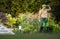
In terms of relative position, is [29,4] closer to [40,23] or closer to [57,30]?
[40,23]

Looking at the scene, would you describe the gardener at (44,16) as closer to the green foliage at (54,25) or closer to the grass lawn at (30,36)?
the green foliage at (54,25)

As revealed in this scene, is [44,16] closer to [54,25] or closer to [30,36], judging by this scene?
[54,25]

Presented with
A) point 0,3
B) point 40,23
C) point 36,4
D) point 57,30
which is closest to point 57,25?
point 57,30

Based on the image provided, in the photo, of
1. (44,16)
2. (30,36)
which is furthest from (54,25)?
(30,36)

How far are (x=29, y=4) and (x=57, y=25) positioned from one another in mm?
523

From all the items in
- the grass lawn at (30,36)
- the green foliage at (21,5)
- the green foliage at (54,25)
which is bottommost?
the grass lawn at (30,36)

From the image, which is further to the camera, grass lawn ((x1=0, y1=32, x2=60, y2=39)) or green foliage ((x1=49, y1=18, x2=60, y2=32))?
green foliage ((x1=49, y1=18, x2=60, y2=32))

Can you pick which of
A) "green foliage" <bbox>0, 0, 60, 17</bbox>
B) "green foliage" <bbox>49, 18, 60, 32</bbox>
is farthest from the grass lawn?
"green foliage" <bbox>0, 0, 60, 17</bbox>

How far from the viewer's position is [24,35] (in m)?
2.65

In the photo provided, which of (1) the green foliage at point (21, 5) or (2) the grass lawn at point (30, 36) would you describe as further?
(1) the green foliage at point (21, 5)

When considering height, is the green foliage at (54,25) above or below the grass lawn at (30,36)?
above

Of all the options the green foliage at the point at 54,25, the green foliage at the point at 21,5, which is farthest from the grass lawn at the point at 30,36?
the green foliage at the point at 21,5

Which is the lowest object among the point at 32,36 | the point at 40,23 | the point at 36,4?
the point at 32,36

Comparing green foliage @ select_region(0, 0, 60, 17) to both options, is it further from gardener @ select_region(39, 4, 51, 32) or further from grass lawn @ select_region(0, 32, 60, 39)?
grass lawn @ select_region(0, 32, 60, 39)
